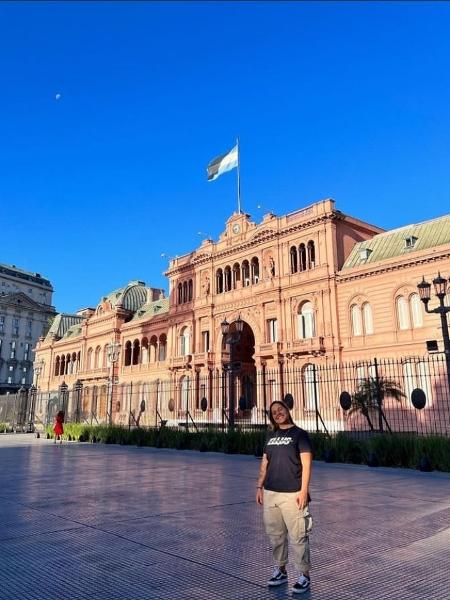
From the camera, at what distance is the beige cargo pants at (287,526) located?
171 inches

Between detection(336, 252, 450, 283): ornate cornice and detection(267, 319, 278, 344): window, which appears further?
detection(267, 319, 278, 344): window

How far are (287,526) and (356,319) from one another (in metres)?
30.4

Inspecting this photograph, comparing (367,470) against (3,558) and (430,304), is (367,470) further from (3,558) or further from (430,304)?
(430,304)

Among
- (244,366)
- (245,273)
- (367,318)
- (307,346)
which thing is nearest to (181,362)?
(244,366)

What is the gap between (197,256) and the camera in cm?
4675

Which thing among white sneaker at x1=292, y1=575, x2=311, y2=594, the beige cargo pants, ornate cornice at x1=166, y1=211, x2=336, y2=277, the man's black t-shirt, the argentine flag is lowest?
white sneaker at x1=292, y1=575, x2=311, y2=594

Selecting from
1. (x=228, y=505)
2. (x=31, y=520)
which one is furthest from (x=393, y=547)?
(x=31, y=520)

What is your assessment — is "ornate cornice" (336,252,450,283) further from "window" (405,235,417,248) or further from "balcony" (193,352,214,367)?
"balcony" (193,352,214,367)

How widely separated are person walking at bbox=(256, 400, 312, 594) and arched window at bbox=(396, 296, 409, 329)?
28.5 meters

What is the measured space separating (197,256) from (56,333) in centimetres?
3538

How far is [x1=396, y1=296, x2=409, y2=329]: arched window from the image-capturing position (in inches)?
1222

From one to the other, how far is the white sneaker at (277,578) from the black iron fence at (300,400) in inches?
611

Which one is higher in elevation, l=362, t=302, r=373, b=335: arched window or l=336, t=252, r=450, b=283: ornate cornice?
l=336, t=252, r=450, b=283: ornate cornice

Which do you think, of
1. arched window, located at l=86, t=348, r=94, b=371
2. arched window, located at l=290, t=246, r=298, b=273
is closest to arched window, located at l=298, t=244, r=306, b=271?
arched window, located at l=290, t=246, r=298, b=273
